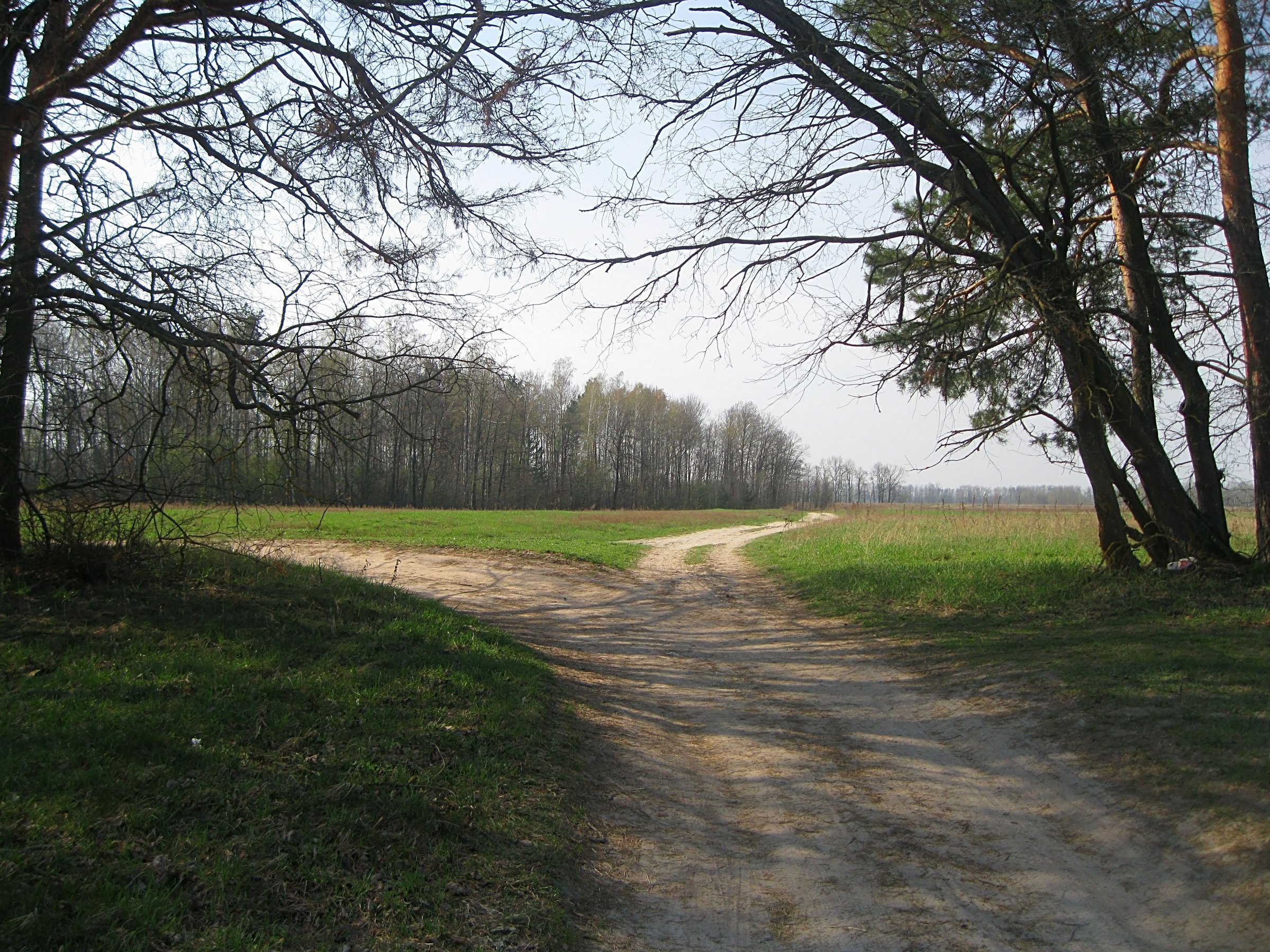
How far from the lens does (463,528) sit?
28.6 metres

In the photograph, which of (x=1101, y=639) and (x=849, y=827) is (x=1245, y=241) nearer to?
(x=1101, y=639)

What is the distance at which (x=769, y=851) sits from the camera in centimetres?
439

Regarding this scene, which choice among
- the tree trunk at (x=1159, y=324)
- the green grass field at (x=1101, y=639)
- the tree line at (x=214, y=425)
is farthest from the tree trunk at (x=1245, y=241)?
the tree line at (x=214, y=425)

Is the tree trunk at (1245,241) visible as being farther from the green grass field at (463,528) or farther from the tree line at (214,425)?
the green grass field at (463,528)

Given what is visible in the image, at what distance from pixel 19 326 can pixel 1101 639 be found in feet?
34.9

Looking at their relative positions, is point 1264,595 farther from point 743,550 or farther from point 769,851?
point 743,550

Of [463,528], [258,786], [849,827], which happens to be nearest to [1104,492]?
[849,827]

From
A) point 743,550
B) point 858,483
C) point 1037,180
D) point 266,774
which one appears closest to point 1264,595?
point 1037,180

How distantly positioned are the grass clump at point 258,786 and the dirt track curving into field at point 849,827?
551mm

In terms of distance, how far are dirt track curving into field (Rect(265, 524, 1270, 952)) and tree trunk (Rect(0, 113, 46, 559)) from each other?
5226mm

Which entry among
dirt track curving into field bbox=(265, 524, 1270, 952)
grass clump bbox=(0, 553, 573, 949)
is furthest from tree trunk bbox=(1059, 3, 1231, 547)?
grass clump bbox=(0, 553, 573, 949)

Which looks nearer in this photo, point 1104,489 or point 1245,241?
point 1245,241

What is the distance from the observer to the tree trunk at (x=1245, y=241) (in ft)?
31.6

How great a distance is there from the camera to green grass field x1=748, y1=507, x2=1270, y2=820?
16.7 feet
